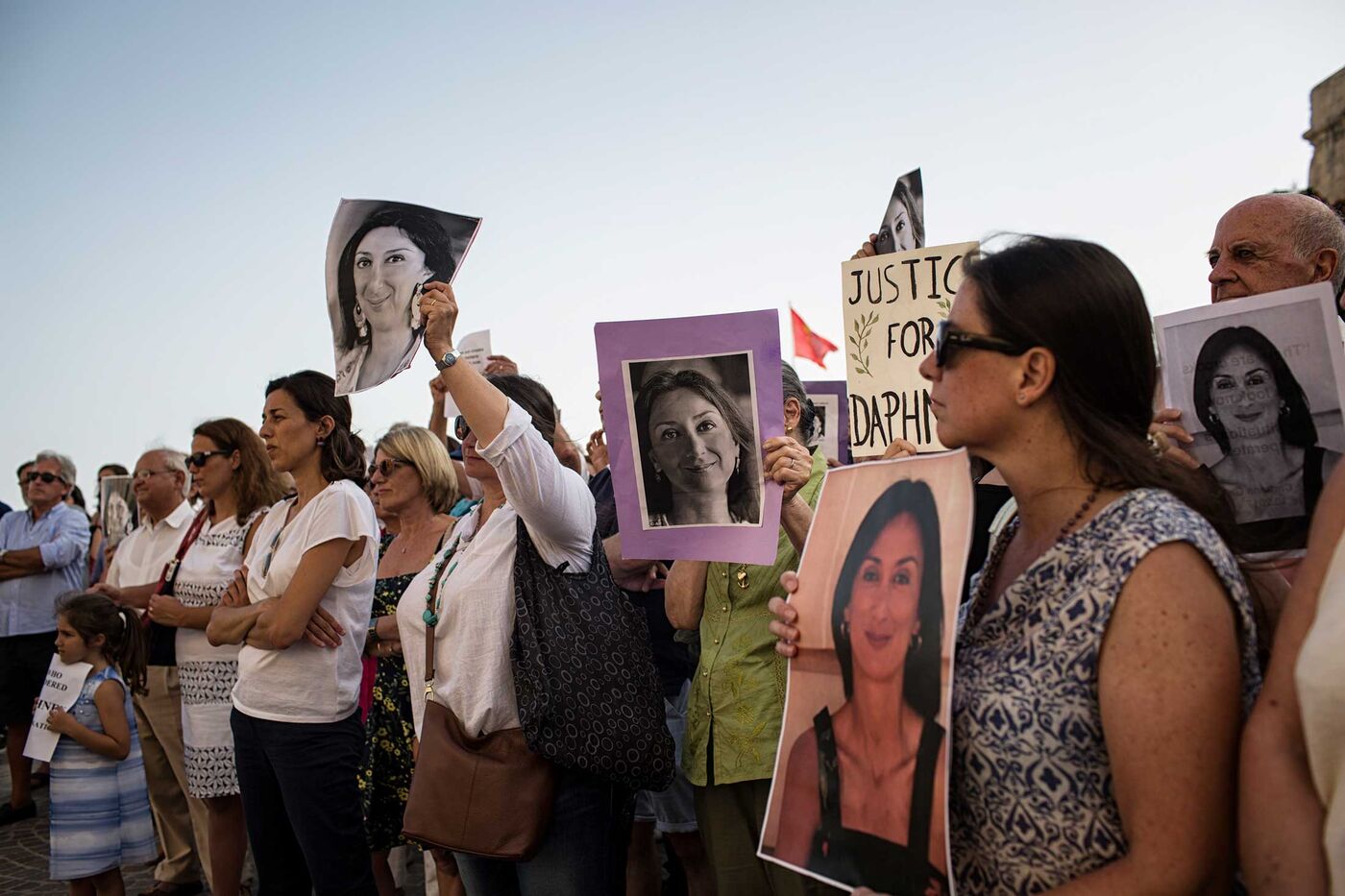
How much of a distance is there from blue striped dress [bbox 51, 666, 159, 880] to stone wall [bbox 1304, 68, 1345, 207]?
1426 cm

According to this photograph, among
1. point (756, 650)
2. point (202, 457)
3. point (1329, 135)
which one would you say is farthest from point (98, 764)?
point (1329, 135)

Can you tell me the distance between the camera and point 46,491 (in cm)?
782

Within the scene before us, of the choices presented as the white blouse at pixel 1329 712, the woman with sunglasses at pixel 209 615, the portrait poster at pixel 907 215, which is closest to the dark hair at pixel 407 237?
the portrait poster at pixel 907 215

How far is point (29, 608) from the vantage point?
7.54 m

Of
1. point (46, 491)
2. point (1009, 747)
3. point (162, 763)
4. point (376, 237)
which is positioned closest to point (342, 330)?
point (376, 237)

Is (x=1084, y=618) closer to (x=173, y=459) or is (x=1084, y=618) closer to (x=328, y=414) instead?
(x=328, y=414)

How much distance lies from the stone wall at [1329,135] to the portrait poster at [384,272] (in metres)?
13.5

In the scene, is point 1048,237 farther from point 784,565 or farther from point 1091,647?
point 784,565

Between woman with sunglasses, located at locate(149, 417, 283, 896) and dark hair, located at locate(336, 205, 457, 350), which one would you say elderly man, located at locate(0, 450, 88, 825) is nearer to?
woman with sunglasses, located at locate(149, 417, 283, 896)

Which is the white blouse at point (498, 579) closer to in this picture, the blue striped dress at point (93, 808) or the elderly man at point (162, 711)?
the blue striped dress at point (93, 808)

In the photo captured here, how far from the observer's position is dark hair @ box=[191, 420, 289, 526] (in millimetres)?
4883

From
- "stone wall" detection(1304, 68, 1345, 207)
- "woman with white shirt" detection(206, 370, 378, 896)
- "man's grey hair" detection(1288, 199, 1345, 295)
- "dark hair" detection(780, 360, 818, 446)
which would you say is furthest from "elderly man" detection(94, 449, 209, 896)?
"stone wall" detection(1304, 68, 1345, 207)

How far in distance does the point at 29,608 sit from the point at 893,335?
7259 mm

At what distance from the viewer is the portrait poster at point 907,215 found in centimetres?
313
